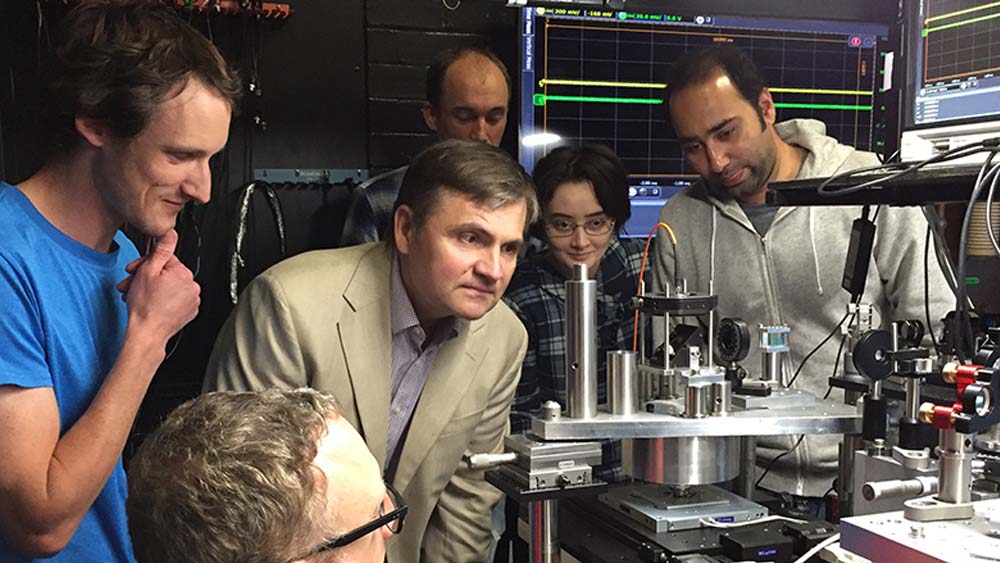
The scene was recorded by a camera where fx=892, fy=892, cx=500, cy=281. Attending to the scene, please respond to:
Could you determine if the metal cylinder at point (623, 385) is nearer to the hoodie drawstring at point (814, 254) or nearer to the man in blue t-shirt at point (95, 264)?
the man in blue t-shirt at point (95, 264)

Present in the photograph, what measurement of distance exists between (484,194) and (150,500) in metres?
0.88

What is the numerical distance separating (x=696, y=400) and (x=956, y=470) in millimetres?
425

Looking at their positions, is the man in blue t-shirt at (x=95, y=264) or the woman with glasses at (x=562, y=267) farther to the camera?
the woman with glasses at (x=562, y=267)

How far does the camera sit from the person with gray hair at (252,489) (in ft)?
2.82

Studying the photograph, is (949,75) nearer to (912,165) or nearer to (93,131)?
(912,165)

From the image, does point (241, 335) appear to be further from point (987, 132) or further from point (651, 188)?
point (651, 188)

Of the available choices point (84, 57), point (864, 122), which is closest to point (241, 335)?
point (84, 57)

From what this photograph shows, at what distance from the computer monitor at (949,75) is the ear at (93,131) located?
1.12 meters

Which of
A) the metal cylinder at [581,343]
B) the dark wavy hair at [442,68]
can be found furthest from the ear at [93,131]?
the dark wavy hair at [442,68]

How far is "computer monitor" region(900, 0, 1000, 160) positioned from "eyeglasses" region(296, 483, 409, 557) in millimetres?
842

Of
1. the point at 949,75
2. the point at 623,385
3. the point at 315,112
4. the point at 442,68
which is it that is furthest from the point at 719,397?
the point at 315,112

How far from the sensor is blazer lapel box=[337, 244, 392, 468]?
1646 mm

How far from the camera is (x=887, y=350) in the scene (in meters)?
1.17

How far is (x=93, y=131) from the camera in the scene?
1246 mm
